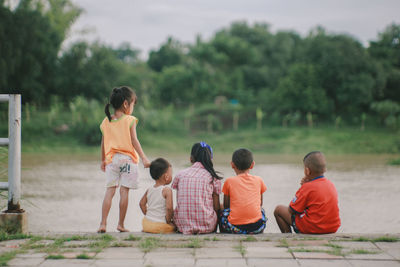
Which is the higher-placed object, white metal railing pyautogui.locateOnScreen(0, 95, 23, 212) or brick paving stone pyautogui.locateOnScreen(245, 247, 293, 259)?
white metal railing pyautogui.locateOnScreen(0, 95, 23, 212)

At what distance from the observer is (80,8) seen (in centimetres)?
2908

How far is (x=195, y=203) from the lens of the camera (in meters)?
3.78

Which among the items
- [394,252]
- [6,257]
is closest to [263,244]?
[394,252]

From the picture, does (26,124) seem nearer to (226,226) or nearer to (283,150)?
(283,150)

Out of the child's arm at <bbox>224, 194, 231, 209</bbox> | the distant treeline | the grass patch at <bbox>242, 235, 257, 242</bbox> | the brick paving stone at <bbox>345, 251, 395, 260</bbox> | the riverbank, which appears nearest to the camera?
the brick paving stone at <bbox>345, 251, 395, 260</bbox>

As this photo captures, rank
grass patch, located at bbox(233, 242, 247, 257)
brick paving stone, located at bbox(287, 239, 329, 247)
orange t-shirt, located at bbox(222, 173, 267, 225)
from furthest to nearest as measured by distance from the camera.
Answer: orange t-shirt, located at bbox(222, 173, 267, 225) < brick paving stone, located at bbox(287, 239, 329, 247) < grass patch, located at bbox(233, 242, 247, 257)

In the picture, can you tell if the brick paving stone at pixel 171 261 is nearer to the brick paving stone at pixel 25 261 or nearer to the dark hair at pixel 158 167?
the brick paving stone at pixel 25 261

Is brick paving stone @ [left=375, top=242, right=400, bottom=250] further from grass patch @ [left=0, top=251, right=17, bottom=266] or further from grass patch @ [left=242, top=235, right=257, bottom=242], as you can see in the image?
grass patch @ [left=0, top=251, right=17, bottom=266]

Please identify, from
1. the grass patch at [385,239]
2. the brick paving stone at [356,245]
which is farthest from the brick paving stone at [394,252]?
the grass patch at [385,239]

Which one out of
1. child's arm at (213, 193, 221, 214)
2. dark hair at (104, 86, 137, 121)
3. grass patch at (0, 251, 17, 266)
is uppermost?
dark hair at (104, 86, 137, 121)

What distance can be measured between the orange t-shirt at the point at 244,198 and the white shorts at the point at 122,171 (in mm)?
846

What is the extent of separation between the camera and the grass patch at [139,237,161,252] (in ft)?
10.3

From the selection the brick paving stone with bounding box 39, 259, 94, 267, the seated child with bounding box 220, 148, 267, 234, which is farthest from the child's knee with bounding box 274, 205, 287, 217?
the brick paving stone with bounding box 39, 259, 94, 267

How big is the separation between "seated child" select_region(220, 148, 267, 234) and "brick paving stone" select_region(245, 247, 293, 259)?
613 mm
